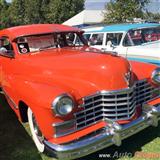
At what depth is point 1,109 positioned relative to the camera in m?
6.86

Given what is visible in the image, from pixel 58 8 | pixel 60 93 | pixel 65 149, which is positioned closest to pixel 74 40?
pixel 60 93

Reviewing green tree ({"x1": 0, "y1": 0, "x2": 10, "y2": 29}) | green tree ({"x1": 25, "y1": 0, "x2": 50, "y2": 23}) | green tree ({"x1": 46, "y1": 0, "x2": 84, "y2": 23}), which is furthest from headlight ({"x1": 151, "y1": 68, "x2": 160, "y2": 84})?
green tree ({"x1": 0, "y1": 0, "x2": 10, "y2": 29})

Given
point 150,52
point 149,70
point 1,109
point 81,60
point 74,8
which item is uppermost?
point 81,60

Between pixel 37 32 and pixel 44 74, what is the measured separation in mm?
1229

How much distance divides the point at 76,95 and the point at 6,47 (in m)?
2.57

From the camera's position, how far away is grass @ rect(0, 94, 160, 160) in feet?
15.0

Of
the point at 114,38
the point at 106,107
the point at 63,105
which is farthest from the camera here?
the point at 114,38

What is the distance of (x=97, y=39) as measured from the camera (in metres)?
9.47

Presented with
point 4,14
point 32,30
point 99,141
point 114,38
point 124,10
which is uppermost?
point 32,30

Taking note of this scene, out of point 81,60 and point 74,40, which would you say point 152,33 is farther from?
point 81,60

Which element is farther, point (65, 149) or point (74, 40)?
point (74, 40)

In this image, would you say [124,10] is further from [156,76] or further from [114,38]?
[156,76]

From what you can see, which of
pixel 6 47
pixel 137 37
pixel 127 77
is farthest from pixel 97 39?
pixel 127 77

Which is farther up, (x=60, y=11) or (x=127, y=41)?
(x=127, y=41)
